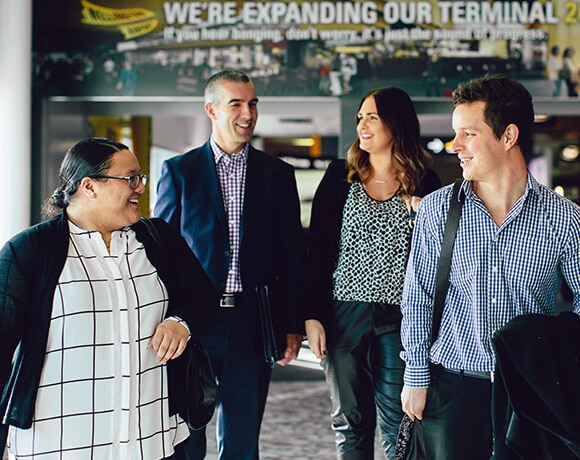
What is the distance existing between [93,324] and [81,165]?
51cm

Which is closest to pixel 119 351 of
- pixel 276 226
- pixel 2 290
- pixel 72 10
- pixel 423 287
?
pixel 2 290

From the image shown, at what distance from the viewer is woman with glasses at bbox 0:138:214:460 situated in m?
2.50

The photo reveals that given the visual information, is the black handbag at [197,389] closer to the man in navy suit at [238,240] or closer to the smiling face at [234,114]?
the man in navy suit at [238,240]

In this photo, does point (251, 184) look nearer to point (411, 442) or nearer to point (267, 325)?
point (267, 325)

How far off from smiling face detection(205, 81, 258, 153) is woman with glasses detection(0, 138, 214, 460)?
101cm

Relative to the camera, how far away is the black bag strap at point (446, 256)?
2.77 meters

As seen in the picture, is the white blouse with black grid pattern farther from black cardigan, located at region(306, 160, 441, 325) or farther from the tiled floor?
the tiled floor

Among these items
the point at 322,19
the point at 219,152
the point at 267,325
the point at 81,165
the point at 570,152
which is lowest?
the point at 267,325

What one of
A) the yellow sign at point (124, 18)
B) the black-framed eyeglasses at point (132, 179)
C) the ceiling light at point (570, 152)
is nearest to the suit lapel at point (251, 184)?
the black-framed eyeglasses at point (132, 179)

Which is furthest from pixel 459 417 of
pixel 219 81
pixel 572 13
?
pixel 572 13

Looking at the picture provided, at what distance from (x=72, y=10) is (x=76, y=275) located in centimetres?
467

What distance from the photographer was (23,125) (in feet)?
22.0

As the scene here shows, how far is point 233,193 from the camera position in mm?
3746

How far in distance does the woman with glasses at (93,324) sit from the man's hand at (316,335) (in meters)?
0.80
